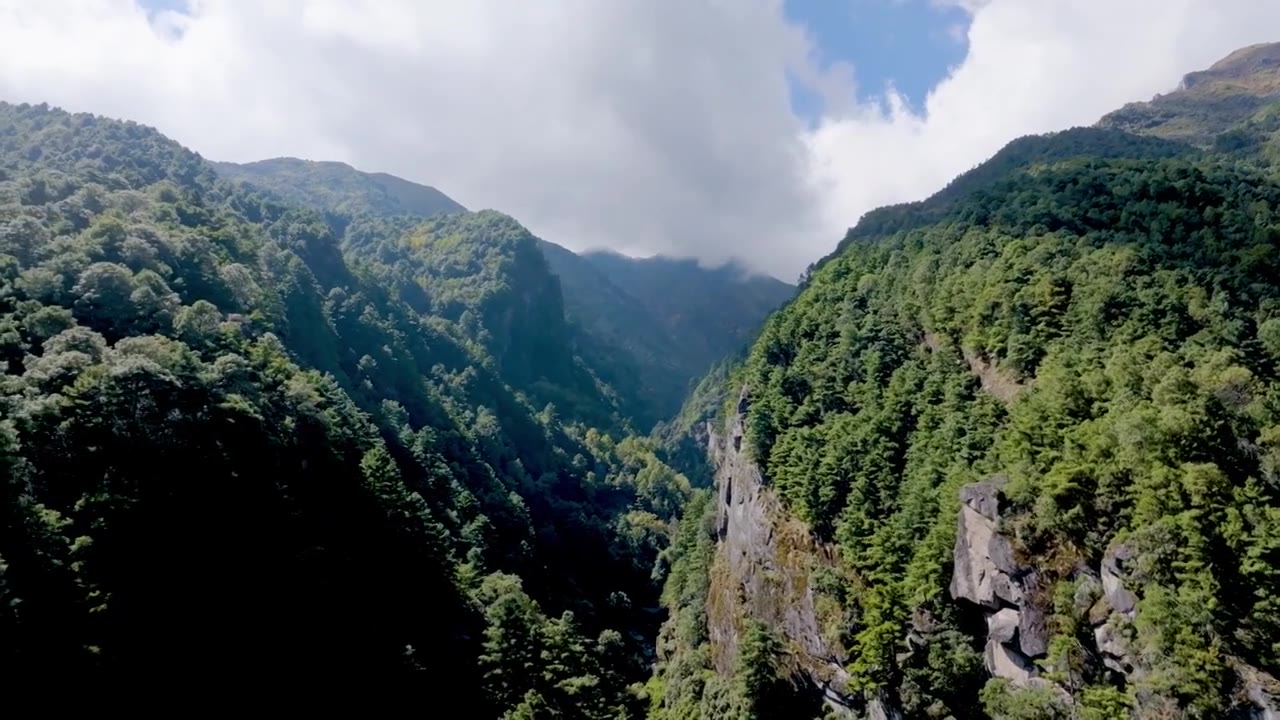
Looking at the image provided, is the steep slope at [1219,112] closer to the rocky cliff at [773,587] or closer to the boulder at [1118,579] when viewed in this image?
the rocky cliff at [773,587]

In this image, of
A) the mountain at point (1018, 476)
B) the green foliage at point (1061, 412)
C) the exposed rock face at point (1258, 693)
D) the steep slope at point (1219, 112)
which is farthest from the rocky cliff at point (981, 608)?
the steep slope at point (1219, 112)

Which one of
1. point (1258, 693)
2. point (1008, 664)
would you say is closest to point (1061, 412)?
point (1008, 664)

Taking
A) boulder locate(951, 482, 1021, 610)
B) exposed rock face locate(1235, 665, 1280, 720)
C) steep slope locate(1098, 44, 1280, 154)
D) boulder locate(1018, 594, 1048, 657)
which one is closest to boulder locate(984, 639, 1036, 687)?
boulder locate(1018, 594, 1048, 657)

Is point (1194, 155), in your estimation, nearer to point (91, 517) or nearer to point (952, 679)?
point (952, 679)

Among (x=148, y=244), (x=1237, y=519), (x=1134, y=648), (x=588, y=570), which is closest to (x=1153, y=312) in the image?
(x=1237, y=519)

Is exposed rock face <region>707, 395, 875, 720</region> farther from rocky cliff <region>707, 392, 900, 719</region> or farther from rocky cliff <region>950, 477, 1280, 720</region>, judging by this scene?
rocky cliff <region>950, 477, 1280, 720</region>

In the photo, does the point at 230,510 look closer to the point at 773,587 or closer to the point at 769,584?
the point at 769,584
